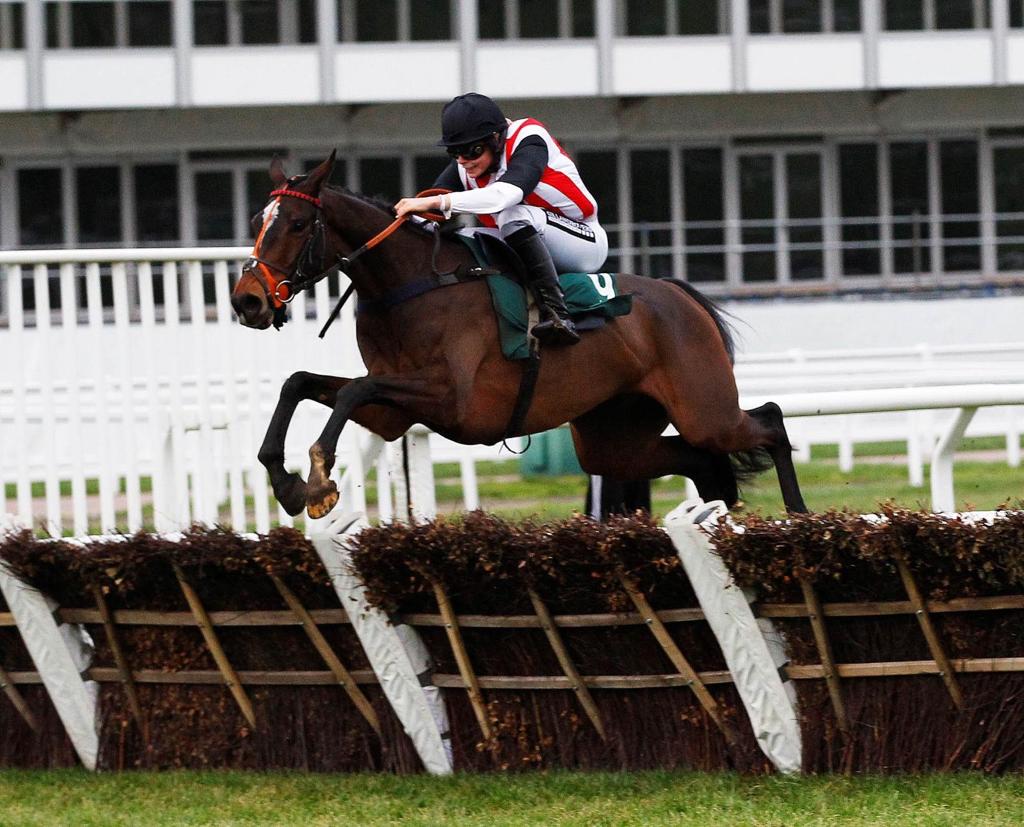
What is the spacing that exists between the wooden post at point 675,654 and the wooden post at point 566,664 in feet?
0.74

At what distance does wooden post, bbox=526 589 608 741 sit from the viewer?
174 inches

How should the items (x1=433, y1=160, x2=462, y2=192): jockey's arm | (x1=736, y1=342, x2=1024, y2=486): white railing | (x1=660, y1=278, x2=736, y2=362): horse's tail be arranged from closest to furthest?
(x1=433, y1=160, x2=462, y2=192): jockey's arm
(x1=660, y1=278, x2=736, y2=362): horse's tail
(x1=736, y1=342, x2=1024, y2=486): white railing

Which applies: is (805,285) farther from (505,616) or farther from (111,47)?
(505,616)

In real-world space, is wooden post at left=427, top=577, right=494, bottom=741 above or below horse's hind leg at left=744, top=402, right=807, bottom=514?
below

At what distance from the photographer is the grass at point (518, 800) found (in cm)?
403

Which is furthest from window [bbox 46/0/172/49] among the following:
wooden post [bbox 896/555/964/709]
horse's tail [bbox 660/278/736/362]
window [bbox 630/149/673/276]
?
wooden post [bbox 896/555/964/709]

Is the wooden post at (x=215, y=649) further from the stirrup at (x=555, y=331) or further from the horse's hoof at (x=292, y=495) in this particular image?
the stirrup at (x=555, y=331)

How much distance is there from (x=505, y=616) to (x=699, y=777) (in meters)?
0.64

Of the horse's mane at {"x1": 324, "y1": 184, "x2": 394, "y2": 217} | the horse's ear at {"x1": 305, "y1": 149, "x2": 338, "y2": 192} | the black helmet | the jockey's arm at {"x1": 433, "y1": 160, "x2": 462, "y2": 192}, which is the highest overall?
the black helmet

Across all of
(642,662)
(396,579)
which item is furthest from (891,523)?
(396,579)

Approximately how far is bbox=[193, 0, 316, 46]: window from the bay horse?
16.1 meters

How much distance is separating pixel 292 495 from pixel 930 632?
183cm

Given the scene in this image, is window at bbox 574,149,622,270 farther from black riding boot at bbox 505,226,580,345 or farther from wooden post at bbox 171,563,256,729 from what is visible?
wooden post at bbox 171,563,256,729

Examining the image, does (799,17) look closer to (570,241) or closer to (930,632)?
(570,241)
